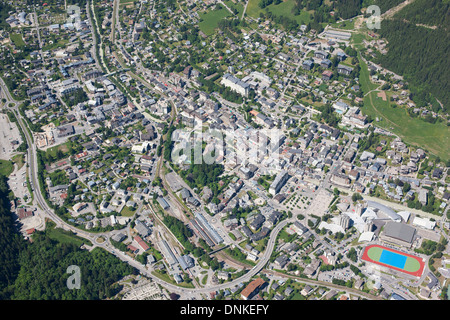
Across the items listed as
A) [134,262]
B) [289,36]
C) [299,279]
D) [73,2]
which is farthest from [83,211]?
[73,2]

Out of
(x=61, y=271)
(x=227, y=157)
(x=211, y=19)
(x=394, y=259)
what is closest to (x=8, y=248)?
(x=61, y=271)

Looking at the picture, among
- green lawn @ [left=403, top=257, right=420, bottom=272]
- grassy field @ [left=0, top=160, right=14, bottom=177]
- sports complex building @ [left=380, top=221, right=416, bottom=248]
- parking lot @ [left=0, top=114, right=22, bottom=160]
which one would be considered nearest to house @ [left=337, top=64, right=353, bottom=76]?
sports complex building @ [left=380, top=221, right=416, bottom=248]

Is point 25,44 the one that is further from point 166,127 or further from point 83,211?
point 83,211

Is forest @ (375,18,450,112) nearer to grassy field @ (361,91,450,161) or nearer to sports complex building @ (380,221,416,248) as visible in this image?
grassy field @ (361,91,450,161)

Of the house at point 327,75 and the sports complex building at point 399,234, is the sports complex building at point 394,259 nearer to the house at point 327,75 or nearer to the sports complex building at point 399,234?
the sports complex building at point 399,234

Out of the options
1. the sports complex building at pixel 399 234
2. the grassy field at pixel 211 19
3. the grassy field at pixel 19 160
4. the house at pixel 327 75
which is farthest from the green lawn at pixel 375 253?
the grassy field at pixel 211 19

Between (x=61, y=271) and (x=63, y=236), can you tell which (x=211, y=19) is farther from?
(x=61, y=271)
